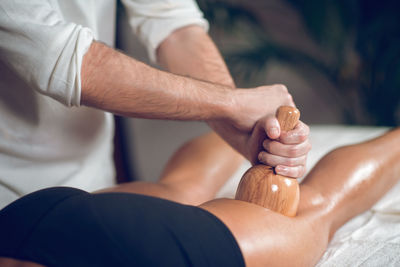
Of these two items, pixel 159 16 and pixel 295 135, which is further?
pixel 159 16

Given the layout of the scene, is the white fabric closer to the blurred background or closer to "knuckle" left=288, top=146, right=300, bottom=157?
"knuckle" left=288, top=146, right=300, bottom=157

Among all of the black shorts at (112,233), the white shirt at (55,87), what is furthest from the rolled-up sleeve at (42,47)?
the black shorts at (112,233)

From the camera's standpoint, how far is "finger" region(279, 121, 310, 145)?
2.41 ft

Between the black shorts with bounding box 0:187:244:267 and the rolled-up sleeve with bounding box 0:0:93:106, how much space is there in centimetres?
21

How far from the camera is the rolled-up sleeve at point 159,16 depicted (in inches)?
44.1

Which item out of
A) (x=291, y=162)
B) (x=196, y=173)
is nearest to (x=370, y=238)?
(x=291, y=162)

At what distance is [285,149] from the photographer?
2.40 ft

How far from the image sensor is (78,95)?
0.69 metres

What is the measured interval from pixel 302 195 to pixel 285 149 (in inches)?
4.6

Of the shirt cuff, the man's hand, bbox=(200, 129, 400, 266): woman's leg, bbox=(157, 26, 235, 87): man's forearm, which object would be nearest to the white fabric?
bbox=(200, 129, 400, 266): woman's leg

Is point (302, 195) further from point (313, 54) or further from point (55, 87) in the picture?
point (313, 54)

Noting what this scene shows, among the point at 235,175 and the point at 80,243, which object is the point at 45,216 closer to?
the point at 80,243

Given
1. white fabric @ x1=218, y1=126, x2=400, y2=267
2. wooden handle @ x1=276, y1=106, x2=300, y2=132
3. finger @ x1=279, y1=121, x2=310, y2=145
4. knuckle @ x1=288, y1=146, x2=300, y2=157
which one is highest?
wooden handle @ x1=276, y1=106, x2=300, y2=132

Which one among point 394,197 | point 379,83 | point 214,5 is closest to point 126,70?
point 394,197
